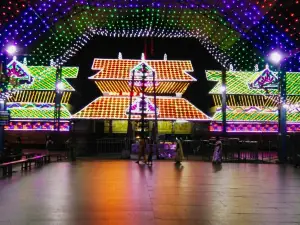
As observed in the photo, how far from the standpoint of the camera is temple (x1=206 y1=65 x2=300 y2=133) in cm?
3409

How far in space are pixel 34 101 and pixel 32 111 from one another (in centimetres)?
102

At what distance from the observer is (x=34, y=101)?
34188 mm

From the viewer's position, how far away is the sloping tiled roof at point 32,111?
33406mm

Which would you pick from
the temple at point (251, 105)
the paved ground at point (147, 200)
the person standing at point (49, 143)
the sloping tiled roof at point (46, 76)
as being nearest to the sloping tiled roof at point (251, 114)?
the temple at point (251, 105)

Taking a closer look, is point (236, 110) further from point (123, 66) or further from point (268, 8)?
point (268, 8)

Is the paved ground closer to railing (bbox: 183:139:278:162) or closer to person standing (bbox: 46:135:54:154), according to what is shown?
railing (bbox: 183:139:278:162)

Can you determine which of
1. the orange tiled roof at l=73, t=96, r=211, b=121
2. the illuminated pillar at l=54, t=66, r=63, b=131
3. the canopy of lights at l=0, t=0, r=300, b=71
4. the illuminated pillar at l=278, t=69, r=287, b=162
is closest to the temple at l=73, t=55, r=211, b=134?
the orange tiled roof at l=73, t=96, r=211, b=121

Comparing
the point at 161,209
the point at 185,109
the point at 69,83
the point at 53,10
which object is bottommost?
the point at 161,209

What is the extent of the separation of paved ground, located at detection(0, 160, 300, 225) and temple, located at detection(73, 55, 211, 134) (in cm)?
1676

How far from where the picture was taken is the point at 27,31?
74.5 feet

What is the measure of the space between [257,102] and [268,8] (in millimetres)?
16494

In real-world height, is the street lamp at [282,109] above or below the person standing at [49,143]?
above

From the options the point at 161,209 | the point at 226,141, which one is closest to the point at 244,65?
the point at 226,141

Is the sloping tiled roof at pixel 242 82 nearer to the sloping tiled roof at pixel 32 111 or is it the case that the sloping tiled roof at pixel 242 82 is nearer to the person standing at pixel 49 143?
the sloping tiled roof at pixel 32 111
